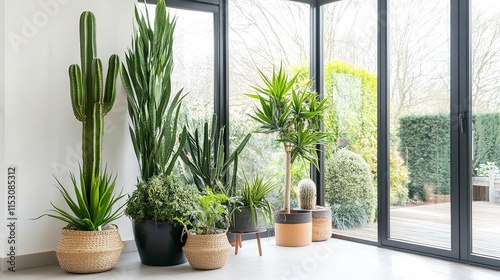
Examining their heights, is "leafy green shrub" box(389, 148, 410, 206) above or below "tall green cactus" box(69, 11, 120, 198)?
below

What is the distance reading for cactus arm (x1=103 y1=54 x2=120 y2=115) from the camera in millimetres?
4332

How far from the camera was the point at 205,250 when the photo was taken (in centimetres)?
414

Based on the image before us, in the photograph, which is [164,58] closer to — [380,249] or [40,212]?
[40,212]

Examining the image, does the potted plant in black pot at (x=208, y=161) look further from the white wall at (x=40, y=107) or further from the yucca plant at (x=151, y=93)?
the white wall at (x=40, y=107)

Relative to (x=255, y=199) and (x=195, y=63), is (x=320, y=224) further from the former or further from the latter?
(x=195, y=63)

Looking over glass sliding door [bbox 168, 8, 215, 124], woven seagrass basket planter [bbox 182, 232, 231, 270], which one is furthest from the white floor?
glass sliding door [bbox 168, 8, 215, 124]

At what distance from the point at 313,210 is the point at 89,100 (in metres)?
2.32

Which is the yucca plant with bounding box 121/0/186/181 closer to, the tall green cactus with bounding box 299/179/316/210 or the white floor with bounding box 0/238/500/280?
the white floor with bounding box 0/238/500/280

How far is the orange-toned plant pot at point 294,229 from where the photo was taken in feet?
16.6

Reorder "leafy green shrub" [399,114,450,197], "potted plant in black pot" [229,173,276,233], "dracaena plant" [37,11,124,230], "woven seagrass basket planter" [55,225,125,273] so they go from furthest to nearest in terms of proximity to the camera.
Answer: "potted plant in black pot" [229,173,276,233] → "leafy green shrub" [399,114,450,197] → "dracaena plant" [37,11,124,230] → "woven seagrass basket planter" [55,225,125,273]

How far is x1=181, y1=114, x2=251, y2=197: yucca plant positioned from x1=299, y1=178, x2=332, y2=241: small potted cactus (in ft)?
2.49

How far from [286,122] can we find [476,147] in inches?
62.8

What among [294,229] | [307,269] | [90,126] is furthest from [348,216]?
[90,126]

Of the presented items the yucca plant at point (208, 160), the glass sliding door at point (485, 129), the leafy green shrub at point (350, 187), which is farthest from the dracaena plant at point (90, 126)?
the glass sliding door at point (485, 129)
